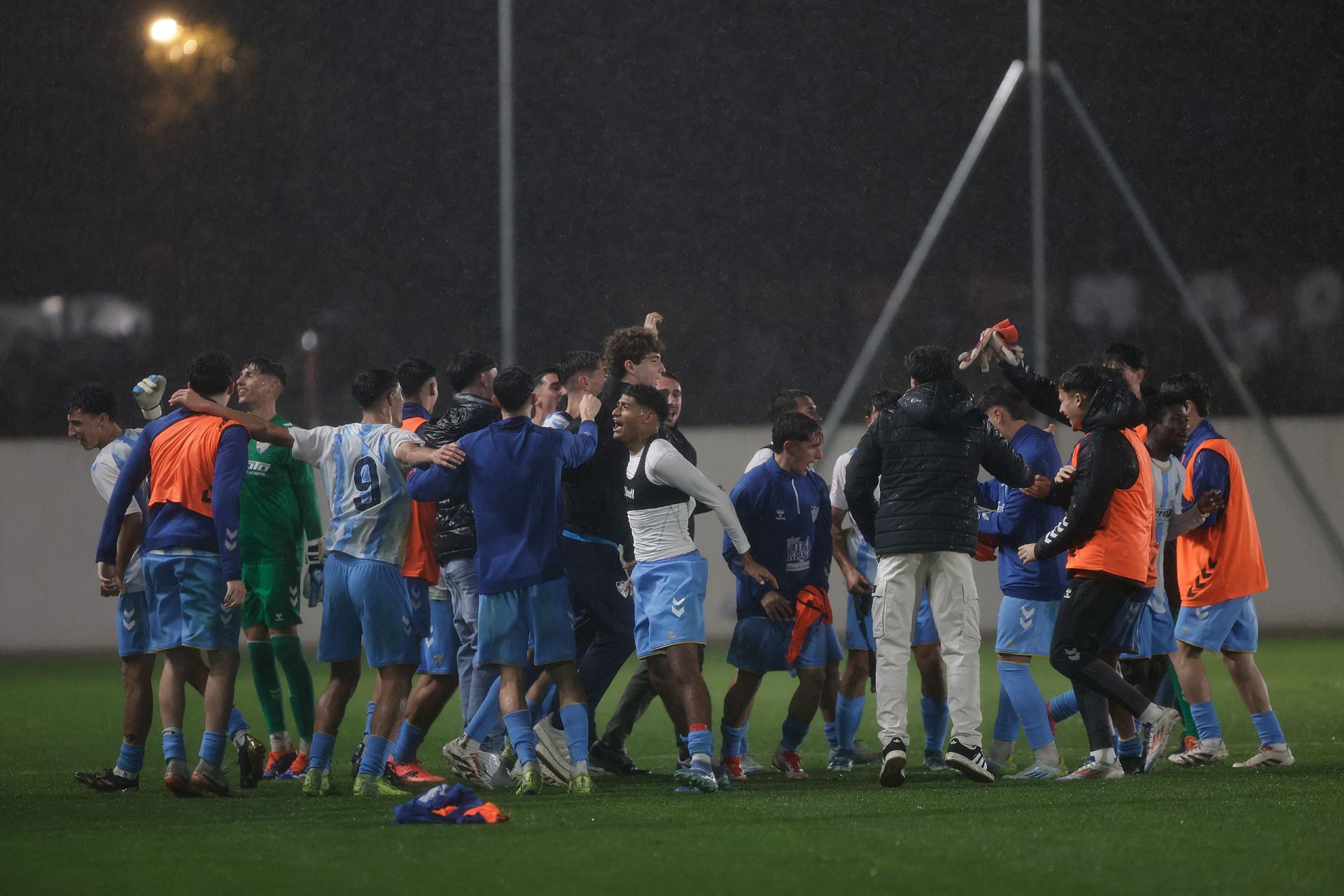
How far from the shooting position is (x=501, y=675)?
552 centimetres

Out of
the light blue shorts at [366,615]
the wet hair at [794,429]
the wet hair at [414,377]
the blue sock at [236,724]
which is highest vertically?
the wet hair at [414,377]

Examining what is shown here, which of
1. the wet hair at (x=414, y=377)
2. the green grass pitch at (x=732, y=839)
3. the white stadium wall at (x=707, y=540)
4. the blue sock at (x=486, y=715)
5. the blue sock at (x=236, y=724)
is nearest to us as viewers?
the green grass pitch at (x=732, y=839)

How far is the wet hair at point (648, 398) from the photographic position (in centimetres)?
556

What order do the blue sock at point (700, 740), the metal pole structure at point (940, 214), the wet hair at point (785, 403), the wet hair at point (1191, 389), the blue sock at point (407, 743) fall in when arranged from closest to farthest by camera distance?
the blue sock at point (700, 740) < the blue sock at point (407, 743) < the wet hair at point (1191, 389) < the wet hair at point (785, 403) < the metal pole structure at point (940, 214)

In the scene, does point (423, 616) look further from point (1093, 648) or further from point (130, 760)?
point (1093, 648)

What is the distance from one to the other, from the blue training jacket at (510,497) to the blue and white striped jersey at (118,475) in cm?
136

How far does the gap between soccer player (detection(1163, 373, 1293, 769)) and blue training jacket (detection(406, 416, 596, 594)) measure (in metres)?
2.73

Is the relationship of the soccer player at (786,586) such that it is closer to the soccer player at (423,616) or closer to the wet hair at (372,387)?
the soccer player at (423,616)

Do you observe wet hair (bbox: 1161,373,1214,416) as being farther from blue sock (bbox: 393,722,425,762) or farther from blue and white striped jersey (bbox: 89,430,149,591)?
blue and white striped jersey (bbox: 89,430,149,591)

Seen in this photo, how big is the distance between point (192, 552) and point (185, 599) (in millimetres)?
181

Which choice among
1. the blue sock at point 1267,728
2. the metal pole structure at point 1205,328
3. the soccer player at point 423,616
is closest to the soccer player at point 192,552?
the soccer player at point 423,616

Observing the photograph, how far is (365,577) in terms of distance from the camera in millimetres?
5449

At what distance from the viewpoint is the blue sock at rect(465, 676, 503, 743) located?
5.68 m

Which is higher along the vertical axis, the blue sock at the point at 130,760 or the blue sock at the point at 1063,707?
the blue sock at the point at 1063,707
